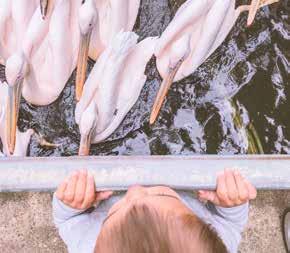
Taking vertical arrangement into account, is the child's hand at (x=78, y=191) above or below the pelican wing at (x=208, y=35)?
below

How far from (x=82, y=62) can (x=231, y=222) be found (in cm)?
57

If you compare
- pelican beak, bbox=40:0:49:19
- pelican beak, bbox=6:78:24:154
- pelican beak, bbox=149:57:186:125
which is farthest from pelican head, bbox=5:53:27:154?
pelican beak, bbox=149:57:186:125

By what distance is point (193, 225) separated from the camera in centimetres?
81

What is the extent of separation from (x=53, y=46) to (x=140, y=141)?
12.9 inches

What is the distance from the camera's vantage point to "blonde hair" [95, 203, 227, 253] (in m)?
0.78

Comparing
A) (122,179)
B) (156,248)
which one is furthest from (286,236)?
(156,248)

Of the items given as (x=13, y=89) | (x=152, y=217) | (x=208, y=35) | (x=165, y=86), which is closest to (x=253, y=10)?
(x=208, y=35)

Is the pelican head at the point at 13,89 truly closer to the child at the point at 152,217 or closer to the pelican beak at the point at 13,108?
the pelican beak at the point at 13,108

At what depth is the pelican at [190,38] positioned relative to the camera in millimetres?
1430

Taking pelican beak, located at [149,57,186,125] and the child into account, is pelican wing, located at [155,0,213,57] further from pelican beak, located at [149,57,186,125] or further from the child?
the child

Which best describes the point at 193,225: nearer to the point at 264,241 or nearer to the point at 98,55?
the point at 264,241

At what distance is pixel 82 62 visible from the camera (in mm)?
1412

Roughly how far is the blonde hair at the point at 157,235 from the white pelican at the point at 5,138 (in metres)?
0.66

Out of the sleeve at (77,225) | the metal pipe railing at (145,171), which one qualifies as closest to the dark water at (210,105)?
the metal pipe railing at (145,171)
